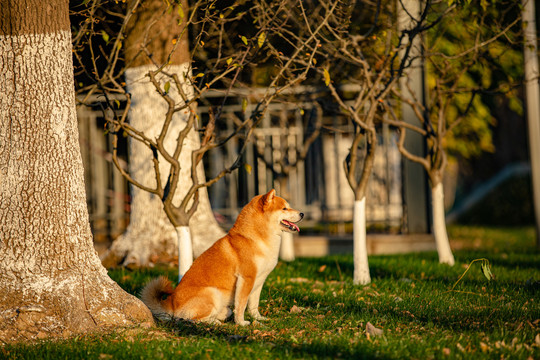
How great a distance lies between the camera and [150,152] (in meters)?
8.61

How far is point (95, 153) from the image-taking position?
38.4 feet

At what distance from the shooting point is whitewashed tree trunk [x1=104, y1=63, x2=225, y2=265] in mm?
8414

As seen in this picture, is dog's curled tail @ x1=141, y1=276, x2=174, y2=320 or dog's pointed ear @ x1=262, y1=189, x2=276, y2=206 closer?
dog's curled tail @ x1=141, y1=276, x2=174, y2=320

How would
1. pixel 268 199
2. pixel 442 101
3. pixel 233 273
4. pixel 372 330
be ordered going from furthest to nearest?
pixel 442 101 < pixel 268 199 < pixel 233 273 < pixel 372 330

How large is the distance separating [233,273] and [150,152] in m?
3.69

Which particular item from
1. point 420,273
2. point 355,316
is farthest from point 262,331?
point 420,273

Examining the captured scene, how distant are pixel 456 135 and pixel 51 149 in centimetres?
1378

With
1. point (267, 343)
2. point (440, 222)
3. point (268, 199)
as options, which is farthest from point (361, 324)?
point (440, 222)

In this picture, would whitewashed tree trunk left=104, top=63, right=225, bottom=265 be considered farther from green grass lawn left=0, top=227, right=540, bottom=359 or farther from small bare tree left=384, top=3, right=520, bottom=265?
small bare tree left=384, top=3, right=520, bottom=265

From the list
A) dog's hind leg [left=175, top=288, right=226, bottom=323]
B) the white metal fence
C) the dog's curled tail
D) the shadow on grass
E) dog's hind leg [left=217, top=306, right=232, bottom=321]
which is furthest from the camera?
the white metal fence

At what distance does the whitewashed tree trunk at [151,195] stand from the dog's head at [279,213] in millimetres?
3070

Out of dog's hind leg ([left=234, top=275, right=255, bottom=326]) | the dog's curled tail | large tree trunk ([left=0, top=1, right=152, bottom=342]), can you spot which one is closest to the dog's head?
dog's hind leg ([left=234, top=275, right=255, bottom=326])

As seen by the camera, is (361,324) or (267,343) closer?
(267,343)

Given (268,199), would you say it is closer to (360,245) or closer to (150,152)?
(360,245)
